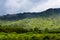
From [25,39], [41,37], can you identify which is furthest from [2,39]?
[41,37]

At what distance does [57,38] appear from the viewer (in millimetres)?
172250

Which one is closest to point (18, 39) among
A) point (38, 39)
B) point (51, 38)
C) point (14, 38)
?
point (14, 38)

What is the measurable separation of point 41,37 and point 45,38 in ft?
13.7

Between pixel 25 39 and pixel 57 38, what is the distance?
1012 inches

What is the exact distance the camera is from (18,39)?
561ft

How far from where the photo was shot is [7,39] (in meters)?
169


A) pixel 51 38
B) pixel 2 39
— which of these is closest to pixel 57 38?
pixel 51 38

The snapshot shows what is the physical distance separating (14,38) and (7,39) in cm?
795

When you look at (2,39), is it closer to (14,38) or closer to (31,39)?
(14,38)

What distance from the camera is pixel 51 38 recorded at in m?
175

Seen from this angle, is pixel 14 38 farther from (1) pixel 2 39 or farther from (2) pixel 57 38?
(2) pixel 57 38

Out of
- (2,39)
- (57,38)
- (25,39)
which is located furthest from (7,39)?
(57,38)

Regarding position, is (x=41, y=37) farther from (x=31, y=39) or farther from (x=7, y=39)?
(x=7, y=39)

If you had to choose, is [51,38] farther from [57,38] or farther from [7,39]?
[7,39]
